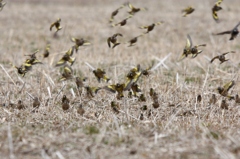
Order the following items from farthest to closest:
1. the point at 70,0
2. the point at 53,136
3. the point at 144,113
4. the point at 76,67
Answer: the point at 70,0, the point at 76,67, the point at 144,113, the point at 53,136

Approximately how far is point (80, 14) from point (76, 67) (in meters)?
7.81

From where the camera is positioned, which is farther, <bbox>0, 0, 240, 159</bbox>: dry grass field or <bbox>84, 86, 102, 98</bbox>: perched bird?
<bbox>84, 86, 102, 98</bbox>: perched bird

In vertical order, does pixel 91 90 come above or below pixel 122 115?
above

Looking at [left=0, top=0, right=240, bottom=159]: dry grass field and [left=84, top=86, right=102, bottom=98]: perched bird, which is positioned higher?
[left=84, top=86, right=102, bottom=98]: perched bird

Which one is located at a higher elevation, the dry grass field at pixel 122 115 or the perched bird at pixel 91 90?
the perched bird at pixel 91 90

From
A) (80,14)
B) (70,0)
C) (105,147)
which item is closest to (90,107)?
(105,147)

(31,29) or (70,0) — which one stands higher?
(70,0)

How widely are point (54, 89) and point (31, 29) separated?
642 cm

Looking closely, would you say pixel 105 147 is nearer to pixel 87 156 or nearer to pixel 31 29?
pixel 87 156

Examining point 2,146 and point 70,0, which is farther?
point 70,0

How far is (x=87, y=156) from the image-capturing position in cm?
296

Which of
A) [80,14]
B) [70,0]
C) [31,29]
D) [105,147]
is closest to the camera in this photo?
[105,147]

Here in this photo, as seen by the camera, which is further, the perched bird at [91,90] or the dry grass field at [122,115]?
the perched bird at [91,90]

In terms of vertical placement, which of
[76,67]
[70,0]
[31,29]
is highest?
[70,0]
